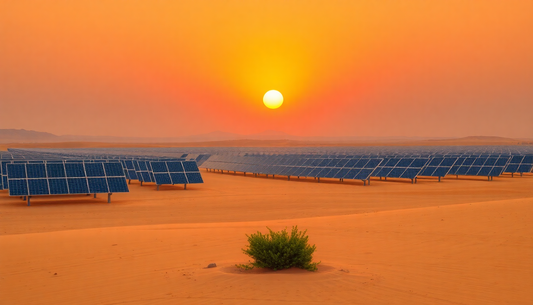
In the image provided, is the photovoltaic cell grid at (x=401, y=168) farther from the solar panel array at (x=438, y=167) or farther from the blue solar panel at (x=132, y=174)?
the blue solar panel at (x=132, y=174)

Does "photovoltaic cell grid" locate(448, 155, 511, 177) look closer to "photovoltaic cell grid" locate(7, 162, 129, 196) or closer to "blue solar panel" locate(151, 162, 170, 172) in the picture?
"blue solar panel" locate(151, 162, 170, 172)

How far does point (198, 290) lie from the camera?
857cm

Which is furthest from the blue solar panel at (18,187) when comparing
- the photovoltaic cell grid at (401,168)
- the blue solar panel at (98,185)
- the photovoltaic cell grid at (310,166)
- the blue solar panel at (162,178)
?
the photovoltaic cell grid at (401,168)

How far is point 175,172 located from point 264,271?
24385 millimetres

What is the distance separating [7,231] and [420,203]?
18281mm

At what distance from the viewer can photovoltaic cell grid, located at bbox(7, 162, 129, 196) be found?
78.3 feet

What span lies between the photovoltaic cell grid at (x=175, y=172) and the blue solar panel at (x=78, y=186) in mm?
7712

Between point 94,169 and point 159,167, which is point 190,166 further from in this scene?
point 94,169

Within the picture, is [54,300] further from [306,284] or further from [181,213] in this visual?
[181,213]

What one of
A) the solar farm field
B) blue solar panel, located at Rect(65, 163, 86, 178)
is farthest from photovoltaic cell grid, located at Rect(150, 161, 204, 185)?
blue solar panel, located at Rect(65, 163, 86, 178)

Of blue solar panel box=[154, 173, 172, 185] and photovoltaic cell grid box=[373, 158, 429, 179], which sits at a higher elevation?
blue solar panel box=[154, 173, 172, 185]

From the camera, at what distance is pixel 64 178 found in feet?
81.7

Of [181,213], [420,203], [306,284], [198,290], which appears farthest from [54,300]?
[420,203]

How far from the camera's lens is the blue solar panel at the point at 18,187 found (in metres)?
23.3
